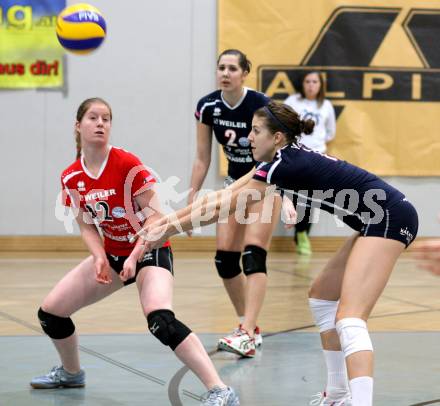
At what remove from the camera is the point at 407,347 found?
623 cm

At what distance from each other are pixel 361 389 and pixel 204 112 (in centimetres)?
276

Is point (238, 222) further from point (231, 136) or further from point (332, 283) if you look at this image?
point (332, 283)

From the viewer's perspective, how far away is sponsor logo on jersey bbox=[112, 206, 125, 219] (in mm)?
4883

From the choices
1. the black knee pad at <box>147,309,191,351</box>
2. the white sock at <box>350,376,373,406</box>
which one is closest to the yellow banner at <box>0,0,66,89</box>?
the black knee pad at <box>147,309,191,351</box>

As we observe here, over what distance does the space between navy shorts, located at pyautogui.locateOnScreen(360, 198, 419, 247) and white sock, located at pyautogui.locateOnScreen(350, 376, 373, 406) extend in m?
0.64

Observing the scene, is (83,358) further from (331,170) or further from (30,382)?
(331,170)

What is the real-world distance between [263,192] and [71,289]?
3.88ft

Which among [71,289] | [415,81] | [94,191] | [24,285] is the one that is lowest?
[24,285]

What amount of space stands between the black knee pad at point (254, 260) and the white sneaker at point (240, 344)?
391mm

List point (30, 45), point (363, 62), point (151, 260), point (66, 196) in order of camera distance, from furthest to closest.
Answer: point (363, 62) < point (30, 45) < point (66, 196) < point (151, 260)

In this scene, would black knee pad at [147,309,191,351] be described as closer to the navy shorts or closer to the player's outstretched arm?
the player's outstretched arm

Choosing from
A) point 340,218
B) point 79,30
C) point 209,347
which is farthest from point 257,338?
point 79,30

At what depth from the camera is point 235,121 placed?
6184 millimetres

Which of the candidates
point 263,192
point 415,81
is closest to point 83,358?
point 263,192
